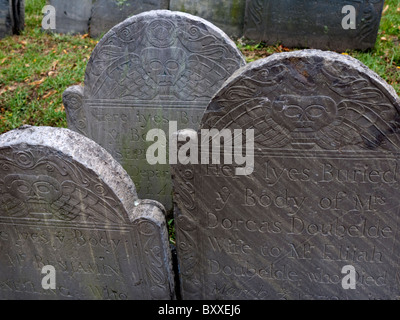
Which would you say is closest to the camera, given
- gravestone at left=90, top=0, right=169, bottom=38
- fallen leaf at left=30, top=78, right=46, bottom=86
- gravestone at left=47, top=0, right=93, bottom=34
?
fallen leaf at left=30, top=78, right=46, bottom=86

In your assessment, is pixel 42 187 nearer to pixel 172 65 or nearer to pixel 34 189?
pixel 34 189

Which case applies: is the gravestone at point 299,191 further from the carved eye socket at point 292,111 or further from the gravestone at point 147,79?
the gravestone at point 147,79

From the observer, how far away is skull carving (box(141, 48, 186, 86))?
3.35 m

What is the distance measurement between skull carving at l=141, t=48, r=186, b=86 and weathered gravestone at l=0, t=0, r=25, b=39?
4.78 metres

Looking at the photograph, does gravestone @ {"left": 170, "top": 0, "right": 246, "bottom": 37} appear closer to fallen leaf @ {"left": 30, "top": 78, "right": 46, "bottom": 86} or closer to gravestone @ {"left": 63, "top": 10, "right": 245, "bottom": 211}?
fallen leaf @ {"left": 30, "top": 78, "right": 46, "bottom": 86}

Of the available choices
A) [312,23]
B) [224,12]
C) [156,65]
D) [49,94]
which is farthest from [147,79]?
[312,23]

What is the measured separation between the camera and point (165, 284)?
2559 mm

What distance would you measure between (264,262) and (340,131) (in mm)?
922

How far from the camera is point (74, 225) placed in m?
2.42

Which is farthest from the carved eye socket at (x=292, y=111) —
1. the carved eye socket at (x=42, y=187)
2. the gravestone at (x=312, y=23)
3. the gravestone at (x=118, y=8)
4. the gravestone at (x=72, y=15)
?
the gravestone at (x=72, y=15)

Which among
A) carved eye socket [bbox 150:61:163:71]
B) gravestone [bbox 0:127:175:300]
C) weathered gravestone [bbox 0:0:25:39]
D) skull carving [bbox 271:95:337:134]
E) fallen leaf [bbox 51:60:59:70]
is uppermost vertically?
weathered gravestone [bbox 0:0:25:39]

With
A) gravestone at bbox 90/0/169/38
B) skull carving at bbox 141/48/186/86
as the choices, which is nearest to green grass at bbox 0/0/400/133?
gravestone at bbox 90/0/169/38
